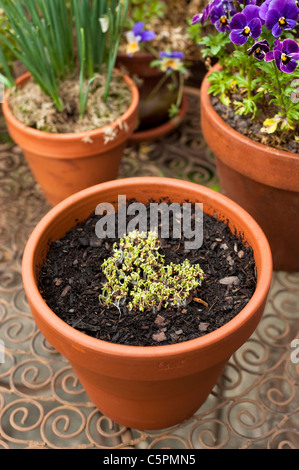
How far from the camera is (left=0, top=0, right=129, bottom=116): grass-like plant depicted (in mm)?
Answer: 1625

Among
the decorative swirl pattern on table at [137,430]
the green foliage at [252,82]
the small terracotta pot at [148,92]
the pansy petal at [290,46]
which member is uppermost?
the pansy petal at [290,46]

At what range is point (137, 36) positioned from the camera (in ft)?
6.48

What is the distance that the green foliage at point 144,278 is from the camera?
4.15ft

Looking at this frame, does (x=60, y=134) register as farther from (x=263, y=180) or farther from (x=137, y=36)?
(x=263, y=180)

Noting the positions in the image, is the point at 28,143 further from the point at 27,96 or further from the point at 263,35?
the point at 263,35

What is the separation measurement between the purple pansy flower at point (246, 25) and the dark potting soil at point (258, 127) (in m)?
0.34

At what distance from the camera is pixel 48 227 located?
1.38m

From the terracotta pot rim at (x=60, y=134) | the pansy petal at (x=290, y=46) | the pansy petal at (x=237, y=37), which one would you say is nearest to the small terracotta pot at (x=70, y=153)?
the terracotta pot rim at (x=60, y=134)

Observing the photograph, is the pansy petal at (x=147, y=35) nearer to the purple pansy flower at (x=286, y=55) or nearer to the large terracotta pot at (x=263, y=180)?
the large terracotta pot at (x=263, y=180)

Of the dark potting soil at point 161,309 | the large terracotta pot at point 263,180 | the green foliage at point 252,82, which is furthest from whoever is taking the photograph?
the large terracotta pot at point 263,180

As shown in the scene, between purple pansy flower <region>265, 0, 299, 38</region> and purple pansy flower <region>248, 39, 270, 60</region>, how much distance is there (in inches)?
1.5

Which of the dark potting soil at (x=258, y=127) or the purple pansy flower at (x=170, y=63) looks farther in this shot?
the purple pansy flower at (x=170, y=63)
